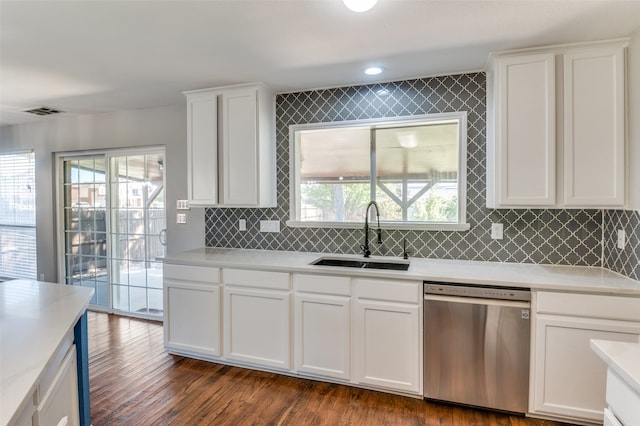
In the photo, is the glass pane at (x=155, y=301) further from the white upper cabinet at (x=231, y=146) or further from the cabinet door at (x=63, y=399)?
the cabinet door at (x=63, y=399)

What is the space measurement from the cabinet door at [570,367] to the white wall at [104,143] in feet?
10.2

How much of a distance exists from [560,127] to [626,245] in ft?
2.87

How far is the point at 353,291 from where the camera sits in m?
2.44

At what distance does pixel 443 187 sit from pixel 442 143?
0.37m

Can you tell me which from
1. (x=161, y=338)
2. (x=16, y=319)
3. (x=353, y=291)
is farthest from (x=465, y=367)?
(x=161, y=338)

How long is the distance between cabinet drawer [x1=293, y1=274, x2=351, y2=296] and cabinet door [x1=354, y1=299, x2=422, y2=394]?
148mm

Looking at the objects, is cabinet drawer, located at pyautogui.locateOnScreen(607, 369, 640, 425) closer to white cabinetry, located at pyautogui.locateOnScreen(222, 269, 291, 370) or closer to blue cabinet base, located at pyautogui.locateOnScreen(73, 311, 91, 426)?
white cabinetry, located at pyautogui.locateOnScreen(222, 269, 291, 370)

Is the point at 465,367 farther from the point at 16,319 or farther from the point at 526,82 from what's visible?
the point at 16,319

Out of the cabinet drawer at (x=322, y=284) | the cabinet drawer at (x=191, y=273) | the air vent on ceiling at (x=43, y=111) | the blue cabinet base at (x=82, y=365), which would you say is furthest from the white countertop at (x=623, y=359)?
the air vent on ceiling at (x=43, y=111)

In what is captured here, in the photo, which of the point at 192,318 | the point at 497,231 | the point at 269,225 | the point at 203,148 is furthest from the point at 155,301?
the point at 497,231

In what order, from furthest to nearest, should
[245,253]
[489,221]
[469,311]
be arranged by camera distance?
[245,253] < [489,221] < [469,311]

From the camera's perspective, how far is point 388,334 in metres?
2.36

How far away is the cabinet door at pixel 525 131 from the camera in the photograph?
2262 millimetres

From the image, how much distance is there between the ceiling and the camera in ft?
5.92
